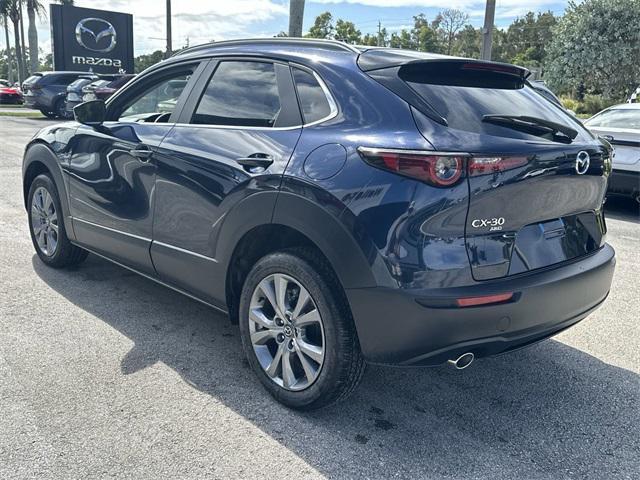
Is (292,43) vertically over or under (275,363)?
over

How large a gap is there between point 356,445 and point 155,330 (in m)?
1.77

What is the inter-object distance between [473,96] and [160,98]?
7.04 ft

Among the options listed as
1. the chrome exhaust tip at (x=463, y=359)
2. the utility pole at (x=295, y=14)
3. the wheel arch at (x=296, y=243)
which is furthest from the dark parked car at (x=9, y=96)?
the chrome exhaust tip at (x=463, y=359)

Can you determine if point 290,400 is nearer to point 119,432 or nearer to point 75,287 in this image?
point 119,432

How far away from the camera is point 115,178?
4.04m

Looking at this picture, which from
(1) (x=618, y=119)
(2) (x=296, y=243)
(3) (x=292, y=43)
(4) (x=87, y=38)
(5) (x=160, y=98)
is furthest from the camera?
(4) (x=87, y=38)

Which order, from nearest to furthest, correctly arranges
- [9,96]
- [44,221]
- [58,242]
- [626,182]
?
[58,242] < [44,221] < [626,182] < [9,96]

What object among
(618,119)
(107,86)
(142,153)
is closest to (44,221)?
(142,153)

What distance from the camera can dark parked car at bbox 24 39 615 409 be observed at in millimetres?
2525

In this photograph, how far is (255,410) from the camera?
9.97ft

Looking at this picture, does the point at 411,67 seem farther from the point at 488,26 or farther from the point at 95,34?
the point at 95,34

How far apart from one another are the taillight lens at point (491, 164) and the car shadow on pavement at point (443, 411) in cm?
127

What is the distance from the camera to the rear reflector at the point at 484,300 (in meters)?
2.50

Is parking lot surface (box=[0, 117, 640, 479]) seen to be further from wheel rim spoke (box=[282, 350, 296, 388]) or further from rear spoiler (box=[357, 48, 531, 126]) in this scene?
rear spoiler (box=[357, 48, 531, 126])
